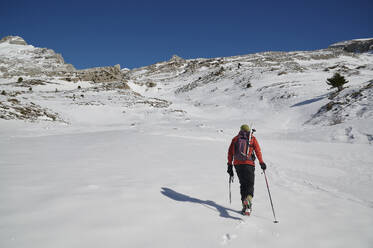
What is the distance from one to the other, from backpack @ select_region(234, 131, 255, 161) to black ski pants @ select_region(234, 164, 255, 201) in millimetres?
182

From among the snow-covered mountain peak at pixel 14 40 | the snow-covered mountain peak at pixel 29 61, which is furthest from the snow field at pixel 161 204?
the snow-covered mountain peak at pixel 14 40

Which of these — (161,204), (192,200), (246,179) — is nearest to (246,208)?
(246,179)

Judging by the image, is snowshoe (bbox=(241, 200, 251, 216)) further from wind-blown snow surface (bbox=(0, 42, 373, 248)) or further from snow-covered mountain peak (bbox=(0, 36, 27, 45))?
snow-covered mountain peak (bbox=(0, 36, 27, 45))

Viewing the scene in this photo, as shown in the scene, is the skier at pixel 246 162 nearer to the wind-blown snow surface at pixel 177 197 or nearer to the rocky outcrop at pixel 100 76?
the wind-blown snow surface at pixel 177 197

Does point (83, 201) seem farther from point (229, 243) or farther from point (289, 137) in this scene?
point (289, 137)

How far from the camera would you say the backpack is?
4.67m

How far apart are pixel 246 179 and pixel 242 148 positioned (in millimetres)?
689

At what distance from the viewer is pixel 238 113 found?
1164 inches

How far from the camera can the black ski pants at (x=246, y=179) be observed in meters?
4.54

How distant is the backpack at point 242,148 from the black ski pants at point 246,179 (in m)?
0.18

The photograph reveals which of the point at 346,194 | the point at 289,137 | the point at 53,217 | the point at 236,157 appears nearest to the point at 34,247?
the point at 53,217

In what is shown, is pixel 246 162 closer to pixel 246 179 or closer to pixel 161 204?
pixel 246 179

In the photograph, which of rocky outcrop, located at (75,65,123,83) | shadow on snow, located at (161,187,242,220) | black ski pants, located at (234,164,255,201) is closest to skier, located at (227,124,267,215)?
black ski pants, located at (234,164,255,201)

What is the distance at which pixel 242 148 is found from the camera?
4.71 meters
